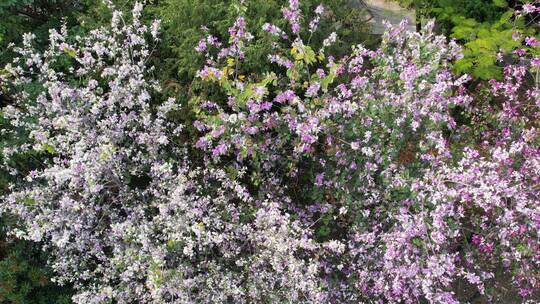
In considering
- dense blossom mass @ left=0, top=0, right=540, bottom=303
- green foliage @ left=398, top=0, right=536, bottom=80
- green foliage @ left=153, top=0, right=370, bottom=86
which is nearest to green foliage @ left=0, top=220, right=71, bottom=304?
dense blossom mass @ left=0, top=0, right=540, bottom=303

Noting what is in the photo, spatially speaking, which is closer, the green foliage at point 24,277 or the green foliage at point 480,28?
the green foliage at point 24,277

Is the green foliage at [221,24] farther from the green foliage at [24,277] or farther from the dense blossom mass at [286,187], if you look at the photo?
the green foliage at [24,277]

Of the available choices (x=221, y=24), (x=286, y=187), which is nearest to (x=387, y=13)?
(x=221, y=24)

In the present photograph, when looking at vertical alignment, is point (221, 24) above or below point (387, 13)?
below

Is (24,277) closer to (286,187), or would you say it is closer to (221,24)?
(286,187)

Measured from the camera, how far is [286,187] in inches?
172

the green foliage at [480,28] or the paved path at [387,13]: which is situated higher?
the paved path at [387,13]

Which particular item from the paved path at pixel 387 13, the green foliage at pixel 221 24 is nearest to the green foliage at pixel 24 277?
the green foliage at pixel 221 24

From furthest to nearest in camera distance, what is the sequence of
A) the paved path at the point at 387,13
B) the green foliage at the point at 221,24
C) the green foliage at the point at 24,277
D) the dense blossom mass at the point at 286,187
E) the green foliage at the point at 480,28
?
the paved path at the point at 387,13, the green foliage at the point at 480,28, the green foliage at the point at 221,24, the green foliage at the point at 24,277, the dense blossom mass at the point at 286,187

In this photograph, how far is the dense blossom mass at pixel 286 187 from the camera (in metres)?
3.89

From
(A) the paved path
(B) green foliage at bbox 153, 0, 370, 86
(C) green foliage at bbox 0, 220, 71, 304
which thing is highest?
(A) the paved path

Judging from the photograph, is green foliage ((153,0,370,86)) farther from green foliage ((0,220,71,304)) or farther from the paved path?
the paved path

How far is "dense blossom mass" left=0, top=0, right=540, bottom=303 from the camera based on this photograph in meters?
3.89

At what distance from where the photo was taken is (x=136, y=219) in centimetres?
420
